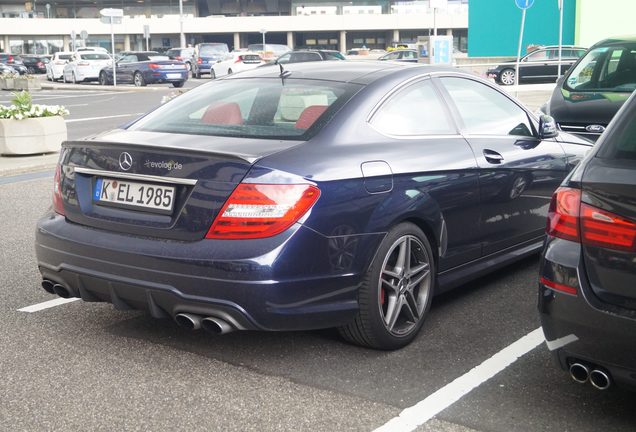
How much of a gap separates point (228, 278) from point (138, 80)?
35524mm

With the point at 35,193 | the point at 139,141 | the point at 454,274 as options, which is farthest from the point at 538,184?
the point at 35,193

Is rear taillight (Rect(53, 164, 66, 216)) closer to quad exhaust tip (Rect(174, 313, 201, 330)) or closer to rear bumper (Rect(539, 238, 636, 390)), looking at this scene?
quad exhaust tip (Rect(174, 313, 201, 330))

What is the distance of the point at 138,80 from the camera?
125 feet

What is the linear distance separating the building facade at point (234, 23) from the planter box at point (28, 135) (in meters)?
80.2

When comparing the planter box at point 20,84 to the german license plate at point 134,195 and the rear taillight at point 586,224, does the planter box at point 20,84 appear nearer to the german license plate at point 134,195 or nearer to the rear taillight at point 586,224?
the german license plate at point 134,195

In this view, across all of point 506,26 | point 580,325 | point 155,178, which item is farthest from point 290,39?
point 580,325

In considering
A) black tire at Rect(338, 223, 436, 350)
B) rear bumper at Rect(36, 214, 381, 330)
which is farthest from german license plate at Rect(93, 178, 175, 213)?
black tire at Rect(338, 223, 436, 350)

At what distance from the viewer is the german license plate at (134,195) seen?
4.06 meters

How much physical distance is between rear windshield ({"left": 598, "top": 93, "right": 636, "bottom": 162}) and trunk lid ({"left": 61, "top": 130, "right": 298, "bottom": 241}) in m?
1.48

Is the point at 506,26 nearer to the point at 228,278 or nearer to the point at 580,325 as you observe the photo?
the point at 228,278

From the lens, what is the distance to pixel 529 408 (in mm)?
3719

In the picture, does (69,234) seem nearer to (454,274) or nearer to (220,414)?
(220,414)

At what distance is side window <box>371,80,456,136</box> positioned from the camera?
182 inches

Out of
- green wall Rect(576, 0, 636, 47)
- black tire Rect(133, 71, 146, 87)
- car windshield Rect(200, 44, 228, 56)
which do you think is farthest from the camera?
car windshield Rect(200, 44, 228, 56)
